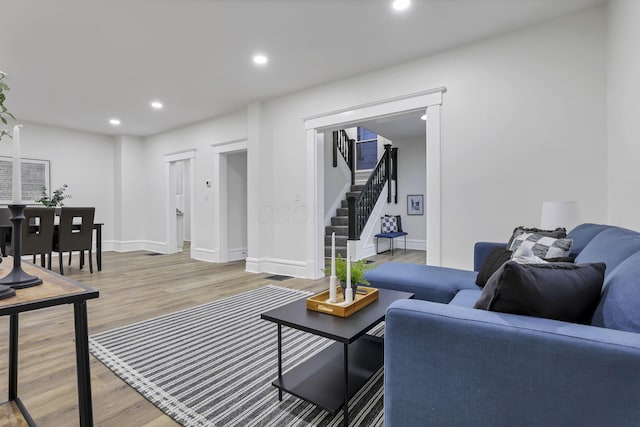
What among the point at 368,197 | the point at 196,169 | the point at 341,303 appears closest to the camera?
the point at 341,303

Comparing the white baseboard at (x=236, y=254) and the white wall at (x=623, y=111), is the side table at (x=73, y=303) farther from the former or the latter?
the white baseboard at (x=236, y=254)

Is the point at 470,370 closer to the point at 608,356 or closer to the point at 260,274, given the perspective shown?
the point at 608,356

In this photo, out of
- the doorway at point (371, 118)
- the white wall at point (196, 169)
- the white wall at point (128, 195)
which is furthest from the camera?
the white wall at point (128, 195)

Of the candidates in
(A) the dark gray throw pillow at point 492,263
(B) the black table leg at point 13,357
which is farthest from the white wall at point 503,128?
(B) the black table leg at point 13,357

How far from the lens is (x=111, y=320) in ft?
9.59

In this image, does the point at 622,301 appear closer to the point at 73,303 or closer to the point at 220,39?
the point at 73,303

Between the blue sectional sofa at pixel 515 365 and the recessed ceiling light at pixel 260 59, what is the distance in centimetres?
332

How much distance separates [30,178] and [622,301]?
8646mm

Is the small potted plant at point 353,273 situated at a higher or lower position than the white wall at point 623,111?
lower

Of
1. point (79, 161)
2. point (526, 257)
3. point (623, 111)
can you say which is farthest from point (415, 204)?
point (79, 161)

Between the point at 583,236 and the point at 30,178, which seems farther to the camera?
the point at 30,178

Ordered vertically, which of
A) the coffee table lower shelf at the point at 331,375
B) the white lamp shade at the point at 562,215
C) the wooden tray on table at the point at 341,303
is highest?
the white lamp shade at the point at 562,215

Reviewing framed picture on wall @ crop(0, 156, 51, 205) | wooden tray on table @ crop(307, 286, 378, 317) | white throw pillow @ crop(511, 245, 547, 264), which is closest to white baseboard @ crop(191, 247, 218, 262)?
framed picture on wall @ crop(0, 156, 51, 205)

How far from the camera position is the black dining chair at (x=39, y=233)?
173 inches
